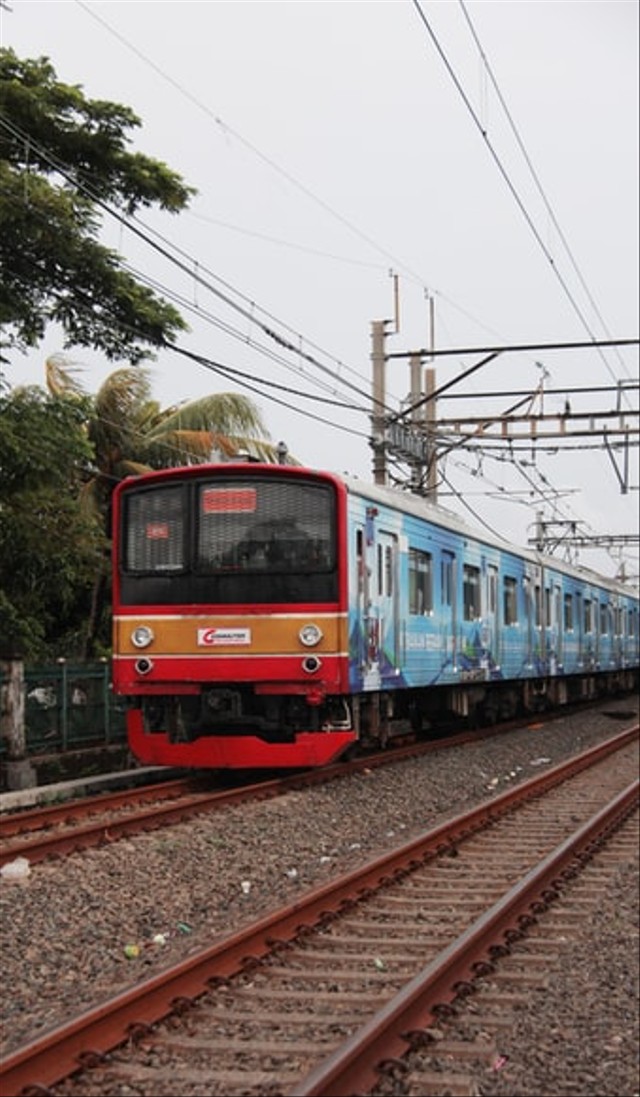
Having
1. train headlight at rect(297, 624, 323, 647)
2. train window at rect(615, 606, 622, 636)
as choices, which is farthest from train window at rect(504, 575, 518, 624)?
train window at rect(615, 606, 622, 636)

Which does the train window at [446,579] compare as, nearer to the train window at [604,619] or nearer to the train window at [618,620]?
the train window at [604,619]

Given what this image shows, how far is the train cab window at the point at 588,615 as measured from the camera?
28.8 meters

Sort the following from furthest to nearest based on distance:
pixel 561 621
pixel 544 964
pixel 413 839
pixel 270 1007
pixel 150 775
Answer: pixel 561 621, pixel 150 775, pixel 413 839, pixel 544 964, pixel 270 1007

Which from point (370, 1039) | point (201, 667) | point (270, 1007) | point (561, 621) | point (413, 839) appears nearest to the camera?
point (370, 1039)

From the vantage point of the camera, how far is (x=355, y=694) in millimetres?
13086

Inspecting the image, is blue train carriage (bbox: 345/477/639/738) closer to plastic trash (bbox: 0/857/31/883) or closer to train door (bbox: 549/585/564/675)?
train door (bbox: 549/585/564/675)

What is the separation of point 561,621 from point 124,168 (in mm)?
13875

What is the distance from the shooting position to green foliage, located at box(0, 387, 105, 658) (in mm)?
13547

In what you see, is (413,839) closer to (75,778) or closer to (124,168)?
(75,778)

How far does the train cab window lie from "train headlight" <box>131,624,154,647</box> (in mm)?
17233

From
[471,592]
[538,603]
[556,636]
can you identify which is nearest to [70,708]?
[471,592]

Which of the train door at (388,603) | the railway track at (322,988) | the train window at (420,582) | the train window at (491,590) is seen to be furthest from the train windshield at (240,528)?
the train window at (491,590)

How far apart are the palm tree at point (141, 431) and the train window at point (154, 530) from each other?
722cm

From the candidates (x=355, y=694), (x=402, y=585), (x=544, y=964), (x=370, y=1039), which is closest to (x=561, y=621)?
(x=402, y=585)
